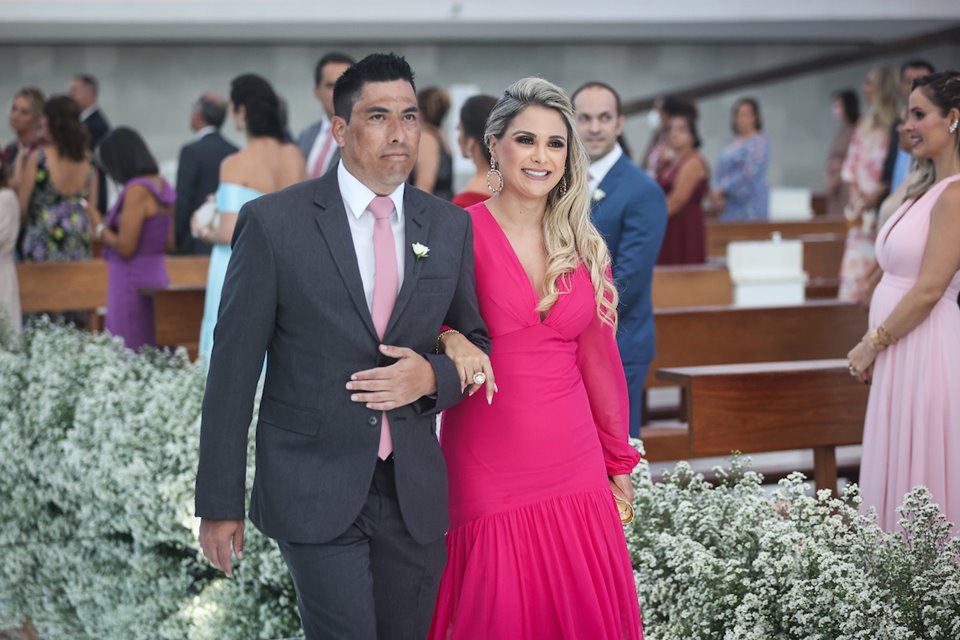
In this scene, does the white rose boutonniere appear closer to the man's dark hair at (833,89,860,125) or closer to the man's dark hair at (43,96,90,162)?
the man's dark hair at (43,96,90,162)

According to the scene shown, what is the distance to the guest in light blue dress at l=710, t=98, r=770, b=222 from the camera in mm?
10664

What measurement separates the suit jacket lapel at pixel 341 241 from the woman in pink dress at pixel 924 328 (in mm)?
1990

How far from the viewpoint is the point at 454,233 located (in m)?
2.67

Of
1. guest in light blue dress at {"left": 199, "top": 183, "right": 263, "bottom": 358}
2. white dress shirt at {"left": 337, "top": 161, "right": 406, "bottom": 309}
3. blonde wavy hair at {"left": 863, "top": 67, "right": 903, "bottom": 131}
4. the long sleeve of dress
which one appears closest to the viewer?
white dress shirt at {"left": 337, "top": 161, "right": 406, "bottom": 309}

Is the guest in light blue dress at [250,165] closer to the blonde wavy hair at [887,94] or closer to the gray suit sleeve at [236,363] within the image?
the gray suit sleeve at [236,363]

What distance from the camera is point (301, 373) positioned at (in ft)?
8.18

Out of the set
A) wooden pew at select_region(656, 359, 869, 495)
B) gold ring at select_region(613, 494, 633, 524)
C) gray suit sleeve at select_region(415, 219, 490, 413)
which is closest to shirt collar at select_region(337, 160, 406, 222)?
gray suit sleeve at select_region(415, 219, 490, 413)

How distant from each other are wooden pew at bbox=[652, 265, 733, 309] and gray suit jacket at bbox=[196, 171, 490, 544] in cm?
469

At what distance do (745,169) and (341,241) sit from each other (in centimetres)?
874

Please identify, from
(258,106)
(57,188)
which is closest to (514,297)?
(258,106)

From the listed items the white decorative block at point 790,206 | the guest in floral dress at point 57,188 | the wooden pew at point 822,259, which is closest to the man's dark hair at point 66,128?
the guest in floral dress at point 57,188

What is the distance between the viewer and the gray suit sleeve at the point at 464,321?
2570 millimetres

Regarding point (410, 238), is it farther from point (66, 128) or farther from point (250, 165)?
point (66, 128)

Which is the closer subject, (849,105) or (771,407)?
(771,407)
